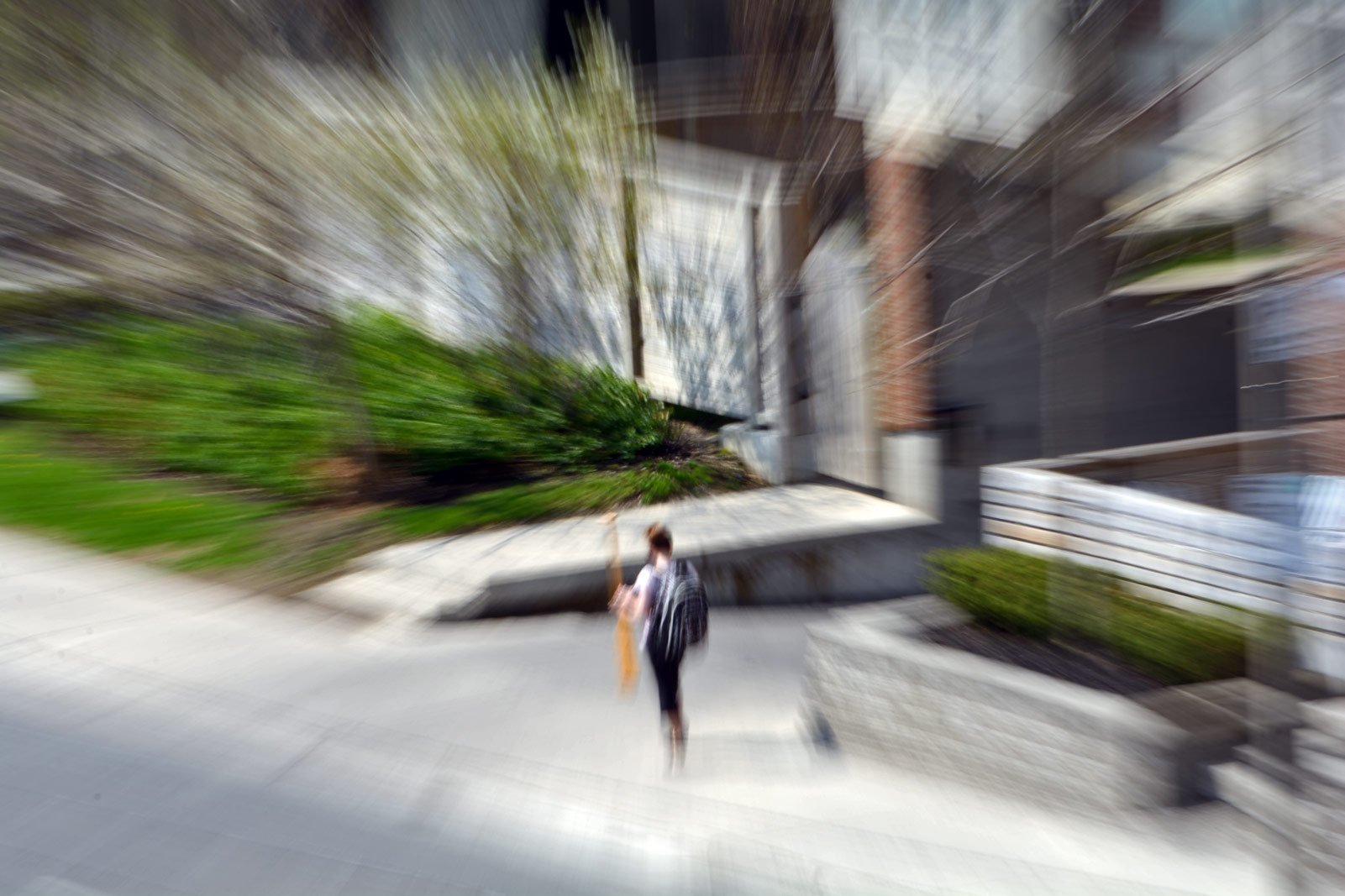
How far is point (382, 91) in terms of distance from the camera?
32.6ft

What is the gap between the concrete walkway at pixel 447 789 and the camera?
4352mm

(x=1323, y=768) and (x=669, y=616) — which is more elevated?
(x=669, y=616)

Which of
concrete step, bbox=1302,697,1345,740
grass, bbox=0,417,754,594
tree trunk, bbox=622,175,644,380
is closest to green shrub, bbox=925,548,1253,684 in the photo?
concrete step, bbox=1302,697,1345,740

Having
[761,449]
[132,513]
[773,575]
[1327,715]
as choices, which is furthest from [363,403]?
[1327,715]

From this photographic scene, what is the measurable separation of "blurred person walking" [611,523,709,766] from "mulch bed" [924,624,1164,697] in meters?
1.49

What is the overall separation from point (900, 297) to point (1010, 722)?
5.66 metres

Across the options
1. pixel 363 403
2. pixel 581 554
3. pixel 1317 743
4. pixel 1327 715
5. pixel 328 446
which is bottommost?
pixel 1317 743

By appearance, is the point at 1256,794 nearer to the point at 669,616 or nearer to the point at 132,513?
the point at 669,616

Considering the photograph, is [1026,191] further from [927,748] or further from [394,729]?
[394,729]

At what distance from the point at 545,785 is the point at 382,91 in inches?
286

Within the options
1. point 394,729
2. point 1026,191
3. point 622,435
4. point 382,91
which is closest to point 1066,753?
point 394,729

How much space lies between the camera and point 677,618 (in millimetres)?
5559

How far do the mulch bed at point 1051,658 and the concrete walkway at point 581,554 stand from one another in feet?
9.31

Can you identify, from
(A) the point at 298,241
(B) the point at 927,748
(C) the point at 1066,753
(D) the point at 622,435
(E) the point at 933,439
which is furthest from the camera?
(D) the point at 622,435
